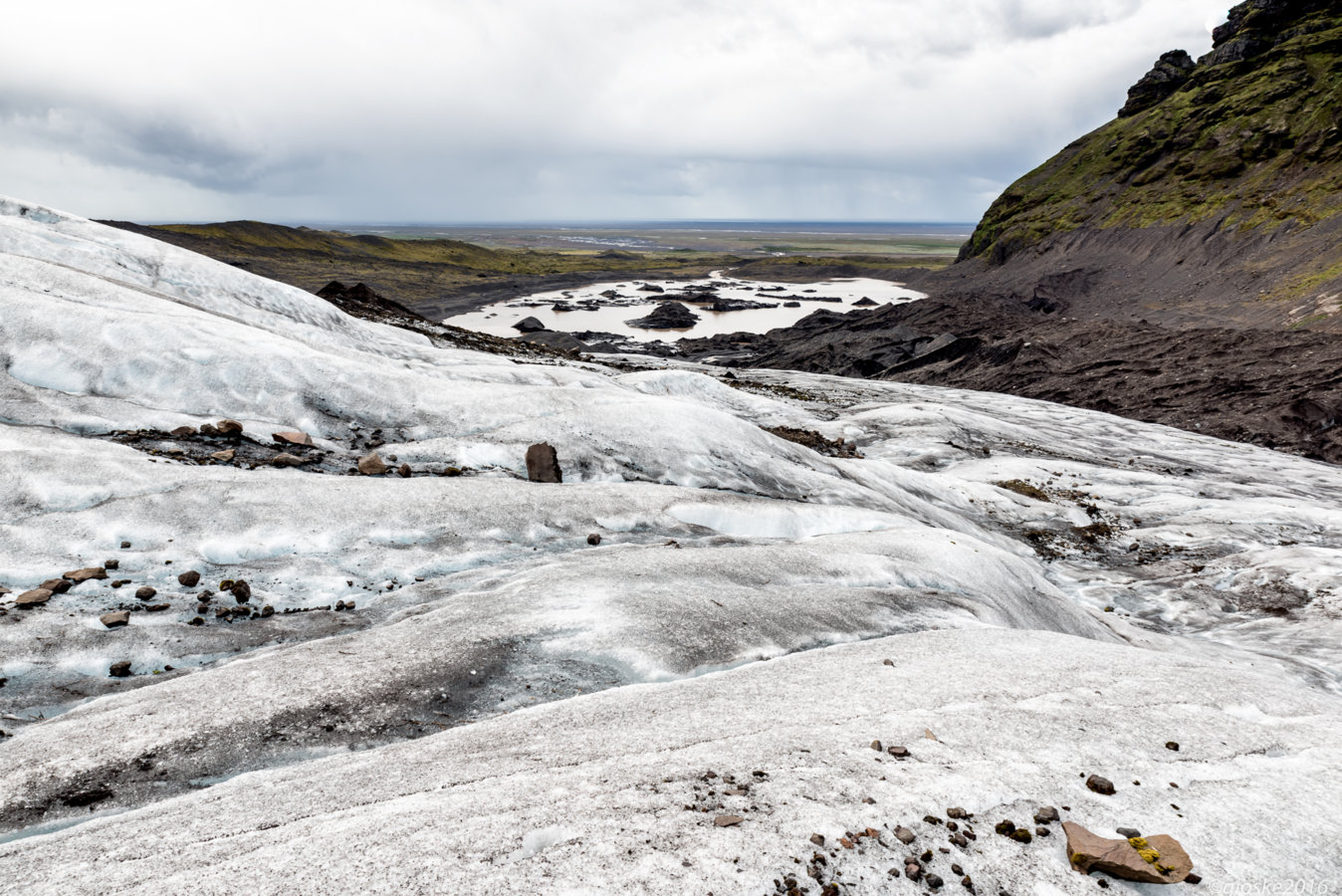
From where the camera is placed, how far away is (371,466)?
1442 cm

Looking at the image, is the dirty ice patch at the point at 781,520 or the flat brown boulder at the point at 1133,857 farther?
the dirty ice patch at the point at 781,520

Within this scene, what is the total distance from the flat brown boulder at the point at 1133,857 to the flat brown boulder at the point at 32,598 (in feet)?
39.3

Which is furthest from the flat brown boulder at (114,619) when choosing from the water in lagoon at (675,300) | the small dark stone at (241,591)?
the water in lagoon at (675,300)

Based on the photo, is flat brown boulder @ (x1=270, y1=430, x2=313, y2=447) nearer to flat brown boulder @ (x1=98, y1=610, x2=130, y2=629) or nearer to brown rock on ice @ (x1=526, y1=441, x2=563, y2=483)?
brown rock on ice @ (x1=526, y1=441, x2=563, y2=483)

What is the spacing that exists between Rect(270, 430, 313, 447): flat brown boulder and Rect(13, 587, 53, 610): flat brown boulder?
642 cm

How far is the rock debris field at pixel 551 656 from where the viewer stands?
510cm

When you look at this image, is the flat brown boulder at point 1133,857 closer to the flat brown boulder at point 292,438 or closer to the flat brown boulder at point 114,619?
the flat brown boulder at point 114,619

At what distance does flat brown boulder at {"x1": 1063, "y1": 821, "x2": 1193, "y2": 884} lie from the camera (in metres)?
4.98

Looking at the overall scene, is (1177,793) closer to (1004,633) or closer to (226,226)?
(1004,633)

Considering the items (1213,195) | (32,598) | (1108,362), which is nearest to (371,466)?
(32,598)

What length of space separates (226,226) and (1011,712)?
168 meters

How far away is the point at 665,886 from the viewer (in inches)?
177

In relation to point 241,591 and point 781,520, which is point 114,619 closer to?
point 241,591

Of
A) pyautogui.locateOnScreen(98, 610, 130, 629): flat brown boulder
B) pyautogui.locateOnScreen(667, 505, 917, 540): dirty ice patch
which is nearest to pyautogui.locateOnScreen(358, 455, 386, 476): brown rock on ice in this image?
pyautogui.locateOnScreen(98, 610, 130, 629): flat brown boulder
